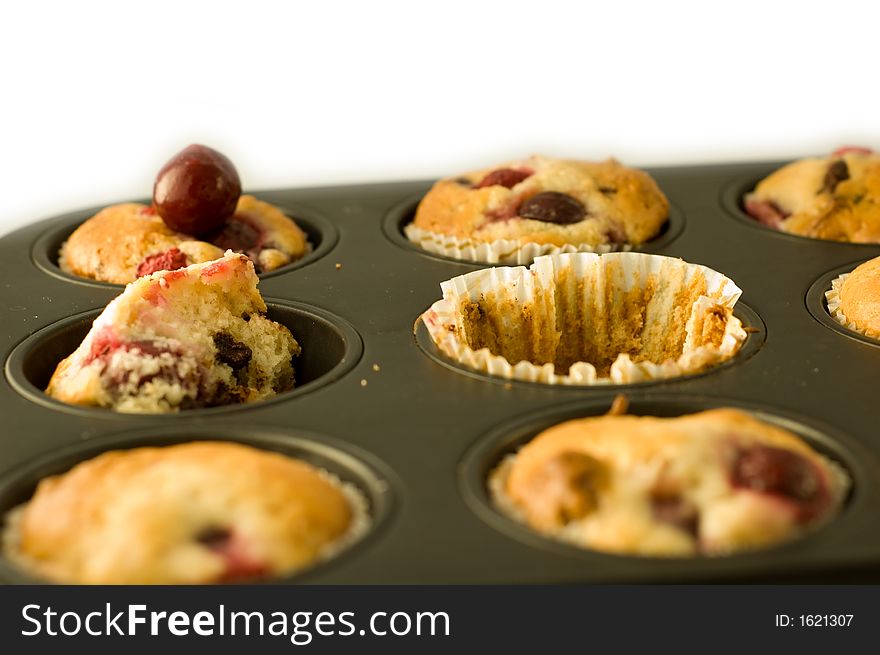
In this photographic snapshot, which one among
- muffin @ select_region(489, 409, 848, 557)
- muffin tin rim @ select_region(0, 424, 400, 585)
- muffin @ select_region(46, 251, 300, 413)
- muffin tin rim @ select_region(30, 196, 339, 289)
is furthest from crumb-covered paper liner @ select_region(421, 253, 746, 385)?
muffin @ select_region(489, 409, 848, 557)

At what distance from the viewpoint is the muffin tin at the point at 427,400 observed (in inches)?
78.9

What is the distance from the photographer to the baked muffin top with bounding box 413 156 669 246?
3.32m

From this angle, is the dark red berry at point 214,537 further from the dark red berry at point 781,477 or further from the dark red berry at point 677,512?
the dark red berry at point 781,477

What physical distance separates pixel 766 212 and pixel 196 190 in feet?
4.56

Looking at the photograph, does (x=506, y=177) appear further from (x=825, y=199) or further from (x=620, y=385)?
(x=620, y=385)

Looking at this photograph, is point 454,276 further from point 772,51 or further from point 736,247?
point 772,51

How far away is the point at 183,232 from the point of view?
3.31 metres

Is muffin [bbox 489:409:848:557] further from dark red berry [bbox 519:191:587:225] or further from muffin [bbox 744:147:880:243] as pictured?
muffin [bbox 744:147:880:243]

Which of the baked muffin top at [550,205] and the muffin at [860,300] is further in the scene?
the baked muffin top at [550,205]

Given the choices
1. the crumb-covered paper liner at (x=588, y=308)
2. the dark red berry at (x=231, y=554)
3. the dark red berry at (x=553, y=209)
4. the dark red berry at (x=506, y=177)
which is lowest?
the crumb-covered paper liner at (x=588, y=308)

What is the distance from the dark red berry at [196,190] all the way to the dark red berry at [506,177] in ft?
1.97

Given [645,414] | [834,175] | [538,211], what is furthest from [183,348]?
[834,175]

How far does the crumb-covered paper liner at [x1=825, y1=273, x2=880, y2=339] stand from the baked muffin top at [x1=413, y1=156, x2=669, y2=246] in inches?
19.7

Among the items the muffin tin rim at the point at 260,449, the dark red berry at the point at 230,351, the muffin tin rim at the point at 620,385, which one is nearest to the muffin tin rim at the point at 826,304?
the muffin tin rim at the point at 620,385
